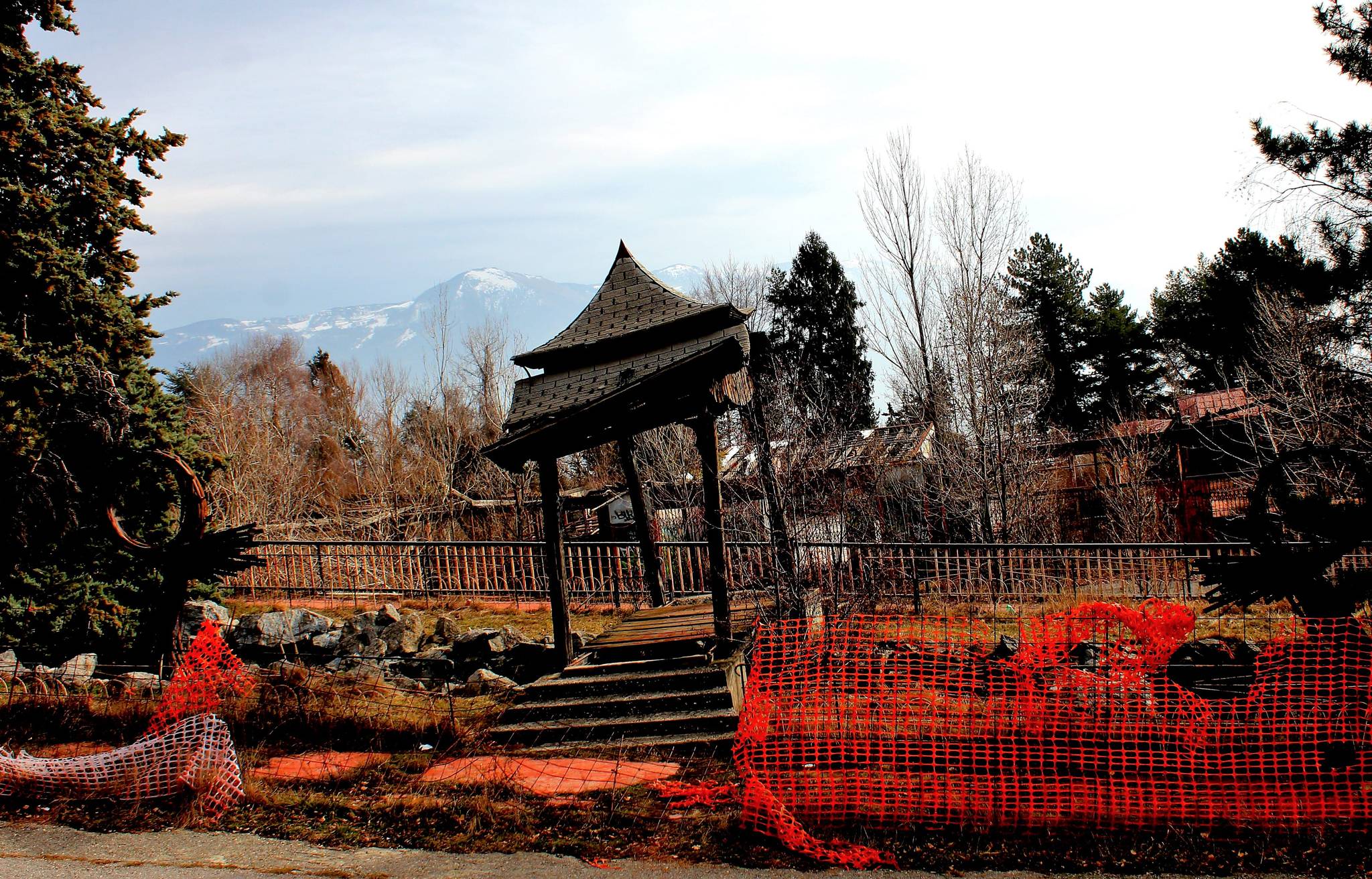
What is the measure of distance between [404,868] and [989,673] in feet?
15.8

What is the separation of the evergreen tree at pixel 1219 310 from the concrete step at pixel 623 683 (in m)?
22.3

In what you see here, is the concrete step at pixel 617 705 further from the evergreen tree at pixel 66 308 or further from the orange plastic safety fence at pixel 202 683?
the evergreen tree at pixel 66 308

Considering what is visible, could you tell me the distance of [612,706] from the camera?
8172mm

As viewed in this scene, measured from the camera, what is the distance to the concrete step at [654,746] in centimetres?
735

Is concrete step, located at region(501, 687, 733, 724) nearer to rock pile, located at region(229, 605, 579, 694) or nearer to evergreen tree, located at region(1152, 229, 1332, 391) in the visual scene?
rock pile, located at region(229, 605, 579, 694)

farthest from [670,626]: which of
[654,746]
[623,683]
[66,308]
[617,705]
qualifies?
[66,308]

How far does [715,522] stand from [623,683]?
1.87 meters

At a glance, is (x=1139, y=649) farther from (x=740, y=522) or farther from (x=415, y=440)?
(x=415, y=440)

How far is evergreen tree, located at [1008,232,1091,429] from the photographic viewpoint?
4512cm

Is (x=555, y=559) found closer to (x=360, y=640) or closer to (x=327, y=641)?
(x=360, y=640)

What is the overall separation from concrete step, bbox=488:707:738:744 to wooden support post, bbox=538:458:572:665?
4.73 ft

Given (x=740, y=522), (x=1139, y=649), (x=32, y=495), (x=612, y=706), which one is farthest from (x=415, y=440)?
(x=1139, y=649)

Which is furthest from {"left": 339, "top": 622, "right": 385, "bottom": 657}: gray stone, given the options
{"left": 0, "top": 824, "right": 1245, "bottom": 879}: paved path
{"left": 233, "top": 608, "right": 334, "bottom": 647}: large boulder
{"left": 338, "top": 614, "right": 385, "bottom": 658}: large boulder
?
{"left": 0, "top": 824, "right": 1245, "bottom": 879}: paved path

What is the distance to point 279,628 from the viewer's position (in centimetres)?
1269
